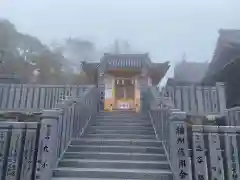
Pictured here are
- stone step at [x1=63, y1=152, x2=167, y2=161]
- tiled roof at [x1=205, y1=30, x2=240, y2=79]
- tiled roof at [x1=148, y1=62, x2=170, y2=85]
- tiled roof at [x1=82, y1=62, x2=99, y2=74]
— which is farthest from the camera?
tiled roof at [x1=205, y1=30, x2=240, y2=79]

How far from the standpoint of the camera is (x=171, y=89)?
12539 mm

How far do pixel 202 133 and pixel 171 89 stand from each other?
745 cm

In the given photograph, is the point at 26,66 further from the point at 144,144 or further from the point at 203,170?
the point at 203,170

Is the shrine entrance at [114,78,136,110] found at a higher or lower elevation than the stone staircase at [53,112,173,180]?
higher

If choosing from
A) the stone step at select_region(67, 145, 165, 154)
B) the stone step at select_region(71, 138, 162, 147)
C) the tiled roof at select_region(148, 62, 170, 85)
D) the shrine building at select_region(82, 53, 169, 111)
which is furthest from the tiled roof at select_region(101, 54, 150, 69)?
the stone step at select_region(67, 145, 165, 154)

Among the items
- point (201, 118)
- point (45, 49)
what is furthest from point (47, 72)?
point (201, 118)

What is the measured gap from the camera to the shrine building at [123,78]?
16.5m

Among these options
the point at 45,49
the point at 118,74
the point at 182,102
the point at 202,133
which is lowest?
the point at 202,133

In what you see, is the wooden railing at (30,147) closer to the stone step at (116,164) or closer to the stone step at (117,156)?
the stone step at (116,164)

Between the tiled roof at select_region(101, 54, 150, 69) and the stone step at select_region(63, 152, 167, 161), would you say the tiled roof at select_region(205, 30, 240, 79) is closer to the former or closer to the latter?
the tiled roof at select_region(101, 54, 150, 69)

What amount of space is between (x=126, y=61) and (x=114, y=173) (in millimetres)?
11606

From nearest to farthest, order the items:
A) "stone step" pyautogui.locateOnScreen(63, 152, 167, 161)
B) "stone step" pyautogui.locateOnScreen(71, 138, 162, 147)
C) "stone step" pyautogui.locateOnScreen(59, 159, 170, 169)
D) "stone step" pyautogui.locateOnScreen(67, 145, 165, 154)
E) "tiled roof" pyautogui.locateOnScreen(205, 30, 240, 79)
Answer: "stone step" pyautogui.locateOnScreen(59, 159, 170, 169) → "stone step" pyautogui.locateOnScreen(63, 152, 167, 161) → "stone step" pyautogui.locateOnScreen(67, 145, 165, 154) → "stone step" pyautogui.locateOnScreen(71, 138, 162, 147) → "tiled roof" pyautogui.locateOnScreen(205, 30, 240, 79)

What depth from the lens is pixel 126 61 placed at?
16.8 meters

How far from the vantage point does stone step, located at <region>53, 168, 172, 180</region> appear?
5723 millimetres
